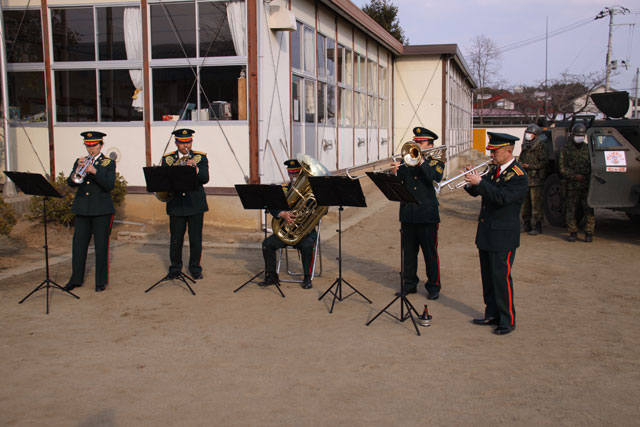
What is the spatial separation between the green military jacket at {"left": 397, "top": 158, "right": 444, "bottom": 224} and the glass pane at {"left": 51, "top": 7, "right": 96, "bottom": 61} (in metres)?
7.61

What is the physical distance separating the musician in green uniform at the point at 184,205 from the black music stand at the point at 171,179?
1.33 feet

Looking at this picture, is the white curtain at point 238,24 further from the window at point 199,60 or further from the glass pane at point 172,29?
the glass pane at point 172,29

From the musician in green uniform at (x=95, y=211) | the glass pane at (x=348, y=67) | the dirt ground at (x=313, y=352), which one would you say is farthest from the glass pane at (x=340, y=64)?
the musician in green uniform at (x=95, y=211)

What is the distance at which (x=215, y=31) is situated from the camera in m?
11.2

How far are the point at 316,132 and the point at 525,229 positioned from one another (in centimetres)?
509

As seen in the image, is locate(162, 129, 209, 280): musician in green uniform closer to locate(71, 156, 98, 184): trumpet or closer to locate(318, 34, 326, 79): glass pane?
locate(71, 156, 98, 184): trumpet

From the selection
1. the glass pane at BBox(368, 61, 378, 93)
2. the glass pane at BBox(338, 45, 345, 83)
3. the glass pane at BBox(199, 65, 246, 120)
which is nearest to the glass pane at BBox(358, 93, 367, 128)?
the glass pane at BBox(368, 61, 378, 93)

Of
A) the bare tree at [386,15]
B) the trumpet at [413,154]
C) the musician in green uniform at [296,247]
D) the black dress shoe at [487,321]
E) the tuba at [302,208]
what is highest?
the bare tree at [386,15]

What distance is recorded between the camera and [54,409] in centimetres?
427

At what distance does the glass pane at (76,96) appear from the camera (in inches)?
470

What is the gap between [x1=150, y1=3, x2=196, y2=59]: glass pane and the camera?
1134 cm

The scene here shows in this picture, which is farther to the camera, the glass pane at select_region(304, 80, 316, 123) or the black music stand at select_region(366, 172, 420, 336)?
the glass pane at select_region(304, 80, 316, 123)

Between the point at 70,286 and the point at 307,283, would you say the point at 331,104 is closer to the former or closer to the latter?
the point at 307,283

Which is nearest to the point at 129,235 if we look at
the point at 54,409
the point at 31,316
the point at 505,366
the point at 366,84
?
the point at 31,316
